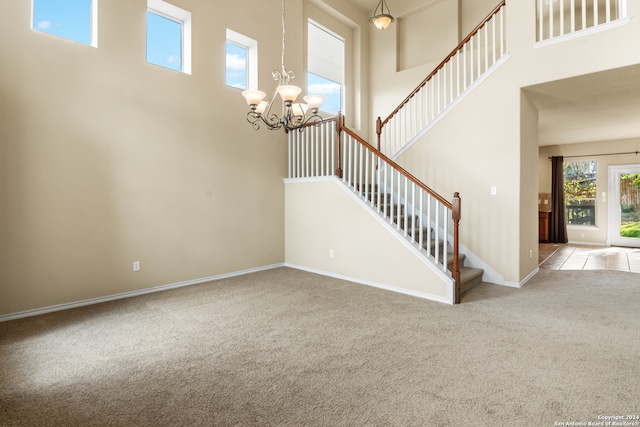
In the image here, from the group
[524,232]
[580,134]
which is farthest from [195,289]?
[580,134]

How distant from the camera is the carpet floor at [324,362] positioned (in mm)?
1952

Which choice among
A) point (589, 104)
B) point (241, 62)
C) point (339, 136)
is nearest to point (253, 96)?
point (339, 136)

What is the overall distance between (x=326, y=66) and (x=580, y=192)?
25.8 ft

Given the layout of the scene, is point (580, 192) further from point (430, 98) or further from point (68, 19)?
point (68, 19)

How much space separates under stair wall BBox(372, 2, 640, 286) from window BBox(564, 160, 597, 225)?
5.23 meters

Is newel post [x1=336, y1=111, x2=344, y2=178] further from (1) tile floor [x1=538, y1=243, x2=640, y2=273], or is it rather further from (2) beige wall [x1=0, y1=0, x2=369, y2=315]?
(1) tile floor [x1=538, y1=243, x2=640, y2=273]

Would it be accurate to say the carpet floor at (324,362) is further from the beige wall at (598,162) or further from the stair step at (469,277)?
the beige wall at (598,162)

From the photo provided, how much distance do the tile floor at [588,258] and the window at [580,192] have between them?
98 cm

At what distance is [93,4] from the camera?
4008 mm

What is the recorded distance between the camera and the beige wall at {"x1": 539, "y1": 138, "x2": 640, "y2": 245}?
8.55m

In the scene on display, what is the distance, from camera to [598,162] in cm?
894

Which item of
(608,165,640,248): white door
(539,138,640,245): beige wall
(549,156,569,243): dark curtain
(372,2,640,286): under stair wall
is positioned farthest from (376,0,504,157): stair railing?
(608,165,640,248): white door

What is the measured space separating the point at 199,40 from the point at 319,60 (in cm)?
294

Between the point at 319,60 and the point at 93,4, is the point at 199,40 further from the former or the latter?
the point at 319,60
